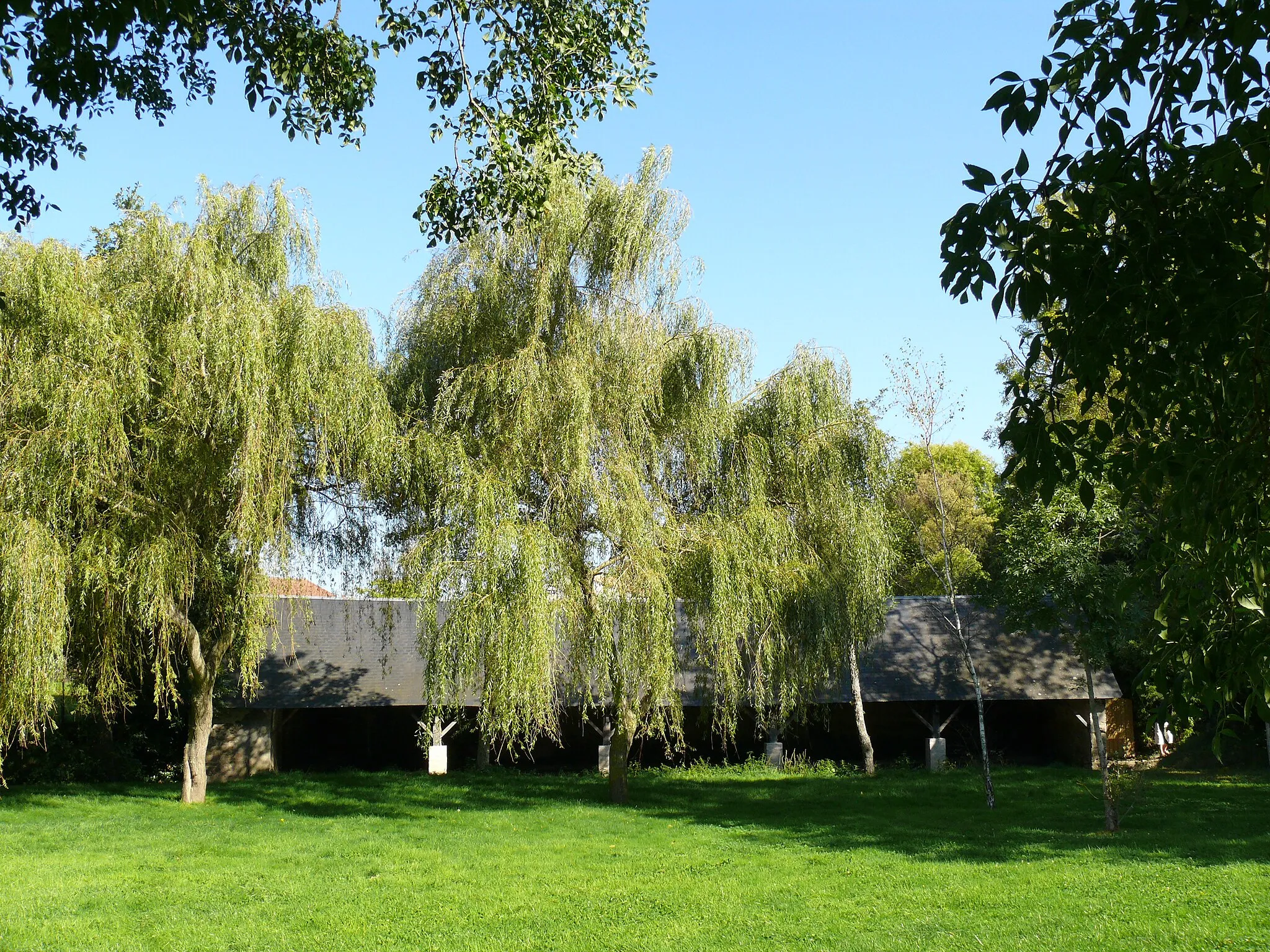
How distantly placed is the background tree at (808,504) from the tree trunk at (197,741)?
261 inches

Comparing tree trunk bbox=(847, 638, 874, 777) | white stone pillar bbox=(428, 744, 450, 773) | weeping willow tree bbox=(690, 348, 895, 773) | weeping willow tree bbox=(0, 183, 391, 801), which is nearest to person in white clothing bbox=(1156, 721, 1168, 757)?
tree trunk bbox=(847, 638, 874, 777)

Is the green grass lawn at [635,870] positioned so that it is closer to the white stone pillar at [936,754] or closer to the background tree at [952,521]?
the white stone pillar at [936,754]

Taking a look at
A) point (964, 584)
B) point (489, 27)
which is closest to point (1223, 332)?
point (489, 27)

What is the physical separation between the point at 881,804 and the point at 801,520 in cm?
398

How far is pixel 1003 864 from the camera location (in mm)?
8938

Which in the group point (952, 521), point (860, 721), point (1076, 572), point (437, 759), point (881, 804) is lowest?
point (881, 804)

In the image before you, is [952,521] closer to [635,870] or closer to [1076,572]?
[1076,572]

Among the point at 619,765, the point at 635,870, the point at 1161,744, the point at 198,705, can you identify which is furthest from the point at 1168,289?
the point at 1161,744

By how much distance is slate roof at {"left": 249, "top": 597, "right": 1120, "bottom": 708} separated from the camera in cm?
1747

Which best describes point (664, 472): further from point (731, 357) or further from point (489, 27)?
point (489, 27)

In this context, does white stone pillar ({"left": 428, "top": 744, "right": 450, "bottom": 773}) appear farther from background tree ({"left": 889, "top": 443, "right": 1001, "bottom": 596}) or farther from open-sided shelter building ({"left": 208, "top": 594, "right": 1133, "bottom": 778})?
background tree ({"left": 889, "top": 443, "right": 1001, "bottom": 596})

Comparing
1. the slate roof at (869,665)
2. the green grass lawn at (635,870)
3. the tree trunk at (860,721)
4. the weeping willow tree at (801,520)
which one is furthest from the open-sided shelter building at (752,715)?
the weeping willow tree at (801,520)

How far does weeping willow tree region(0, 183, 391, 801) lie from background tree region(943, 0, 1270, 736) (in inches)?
339

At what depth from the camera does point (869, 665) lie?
62.0 ft
